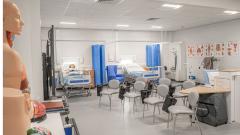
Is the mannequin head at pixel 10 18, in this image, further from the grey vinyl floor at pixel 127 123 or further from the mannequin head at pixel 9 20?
the grey vinyl floor at pixel 127 123

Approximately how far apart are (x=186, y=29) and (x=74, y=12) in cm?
650

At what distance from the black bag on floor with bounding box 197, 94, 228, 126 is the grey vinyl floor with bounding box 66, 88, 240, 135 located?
121mm

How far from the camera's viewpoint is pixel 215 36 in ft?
29.7

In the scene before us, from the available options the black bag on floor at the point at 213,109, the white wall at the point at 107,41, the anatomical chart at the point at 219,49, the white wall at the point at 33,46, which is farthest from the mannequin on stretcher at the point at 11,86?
the anatomical chart at the point at 219,49

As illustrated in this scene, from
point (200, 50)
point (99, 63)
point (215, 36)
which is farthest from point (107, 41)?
point (215, 36)

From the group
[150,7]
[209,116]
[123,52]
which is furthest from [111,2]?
[123,52]

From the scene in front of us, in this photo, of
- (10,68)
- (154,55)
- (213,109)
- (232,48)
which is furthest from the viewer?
(154,55)

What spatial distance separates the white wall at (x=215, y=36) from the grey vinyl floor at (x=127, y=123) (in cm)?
466

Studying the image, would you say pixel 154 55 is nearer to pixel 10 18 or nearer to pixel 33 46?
pixel 33 46

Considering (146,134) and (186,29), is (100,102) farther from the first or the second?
(186,29)

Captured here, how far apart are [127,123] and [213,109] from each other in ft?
5.70

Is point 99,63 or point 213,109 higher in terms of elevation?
point 99,63

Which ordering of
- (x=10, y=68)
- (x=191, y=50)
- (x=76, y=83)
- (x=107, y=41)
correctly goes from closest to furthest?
(x=10, y=68)
(x=76, y=83)
(x=107, y=41)
(x=191, y=50)

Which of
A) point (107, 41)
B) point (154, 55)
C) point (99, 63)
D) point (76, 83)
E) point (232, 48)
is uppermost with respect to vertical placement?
Result: point (107, 41)
